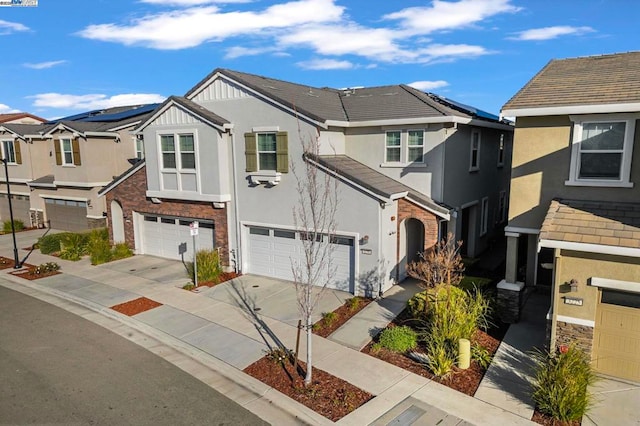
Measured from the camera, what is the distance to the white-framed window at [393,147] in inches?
659

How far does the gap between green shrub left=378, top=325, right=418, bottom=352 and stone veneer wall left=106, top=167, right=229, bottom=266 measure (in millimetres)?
8374

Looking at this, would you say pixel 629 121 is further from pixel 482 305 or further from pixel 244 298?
pixel 244 298

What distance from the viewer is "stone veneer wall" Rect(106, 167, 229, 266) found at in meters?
17.2

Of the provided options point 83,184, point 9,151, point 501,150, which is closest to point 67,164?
point 83,184

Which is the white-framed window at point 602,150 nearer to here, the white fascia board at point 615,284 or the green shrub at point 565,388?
the white fascia board at point 615,284

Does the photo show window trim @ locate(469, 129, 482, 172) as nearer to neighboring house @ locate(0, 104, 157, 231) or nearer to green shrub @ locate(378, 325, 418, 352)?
green shrub @ locate(378, 325, 418, 352)

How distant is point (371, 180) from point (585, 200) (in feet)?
21.0

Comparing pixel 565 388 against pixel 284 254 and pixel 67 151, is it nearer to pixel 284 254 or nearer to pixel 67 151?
pixel 284 254

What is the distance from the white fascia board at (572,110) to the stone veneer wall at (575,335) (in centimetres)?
502

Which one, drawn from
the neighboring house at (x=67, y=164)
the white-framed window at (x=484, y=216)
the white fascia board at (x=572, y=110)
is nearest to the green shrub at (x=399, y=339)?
the white fascia board at (x=572, y=110)

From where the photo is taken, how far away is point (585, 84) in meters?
11.6

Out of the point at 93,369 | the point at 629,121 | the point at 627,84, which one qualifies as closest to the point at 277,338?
the point at 93,369

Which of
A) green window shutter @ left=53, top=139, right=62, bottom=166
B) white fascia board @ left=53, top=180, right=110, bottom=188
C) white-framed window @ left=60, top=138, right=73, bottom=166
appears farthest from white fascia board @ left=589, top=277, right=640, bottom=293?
green window shutter @ left=53, top=139, right=62, bottom=166

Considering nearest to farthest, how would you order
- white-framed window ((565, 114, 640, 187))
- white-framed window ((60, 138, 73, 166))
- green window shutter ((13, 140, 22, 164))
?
1. white-framed window ((565, 114, 640, 187))
2. white-framed window ((60, 138, 73, 166))
3. green window shutter ((13, 140, 22, 164))
